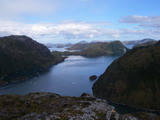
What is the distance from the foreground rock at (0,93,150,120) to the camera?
65000mm

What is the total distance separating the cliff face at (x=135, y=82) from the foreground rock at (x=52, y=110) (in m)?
78.5

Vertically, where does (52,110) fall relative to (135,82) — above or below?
above

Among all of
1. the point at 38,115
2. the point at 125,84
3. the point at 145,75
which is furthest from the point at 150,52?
the point at 38,115

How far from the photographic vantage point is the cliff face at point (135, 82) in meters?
152

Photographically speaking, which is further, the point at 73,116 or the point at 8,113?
the point at 8,113

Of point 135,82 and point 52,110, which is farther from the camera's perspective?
point 135,82

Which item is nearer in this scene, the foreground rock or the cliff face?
the foreground rock

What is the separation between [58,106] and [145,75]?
112 meters

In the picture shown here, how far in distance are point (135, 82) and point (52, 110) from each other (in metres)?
111

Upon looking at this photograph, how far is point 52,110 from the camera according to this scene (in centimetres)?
7150

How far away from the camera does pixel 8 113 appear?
7194 cm

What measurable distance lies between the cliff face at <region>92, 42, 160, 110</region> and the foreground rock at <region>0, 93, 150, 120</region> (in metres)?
78.5

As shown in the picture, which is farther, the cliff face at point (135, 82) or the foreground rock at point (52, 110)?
the cliff face at point (135, 82)

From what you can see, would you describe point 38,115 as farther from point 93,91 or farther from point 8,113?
point 93,91
